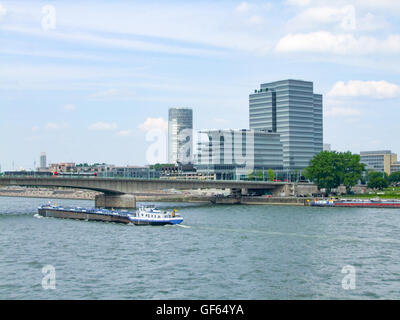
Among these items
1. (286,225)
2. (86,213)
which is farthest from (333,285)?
(86,213)

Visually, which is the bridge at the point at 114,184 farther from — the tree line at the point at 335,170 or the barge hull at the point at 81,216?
the tree line at the point at 335,170

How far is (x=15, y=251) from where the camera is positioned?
5972 cm

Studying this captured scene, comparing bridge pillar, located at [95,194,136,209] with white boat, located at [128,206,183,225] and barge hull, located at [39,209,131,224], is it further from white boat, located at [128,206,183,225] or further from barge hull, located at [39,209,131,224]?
white boat, located at [128,206,183,225]

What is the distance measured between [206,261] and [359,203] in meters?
83.0

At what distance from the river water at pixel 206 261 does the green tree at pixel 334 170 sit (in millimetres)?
74313

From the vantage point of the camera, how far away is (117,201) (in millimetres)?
130500

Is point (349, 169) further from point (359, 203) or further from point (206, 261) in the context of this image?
point (206, 261)

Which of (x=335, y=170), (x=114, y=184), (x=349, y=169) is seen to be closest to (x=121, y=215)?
(x=114, y=184)

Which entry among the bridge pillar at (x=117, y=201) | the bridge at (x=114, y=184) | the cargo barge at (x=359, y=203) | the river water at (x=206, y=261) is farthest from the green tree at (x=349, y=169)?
the river water at (x=206, y=261)

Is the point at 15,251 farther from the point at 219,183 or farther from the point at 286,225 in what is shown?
the point at 219,183

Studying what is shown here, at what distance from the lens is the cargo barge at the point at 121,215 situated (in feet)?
290

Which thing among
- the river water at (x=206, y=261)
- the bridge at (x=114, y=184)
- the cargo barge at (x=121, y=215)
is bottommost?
the river water at (x=206, y=261)
